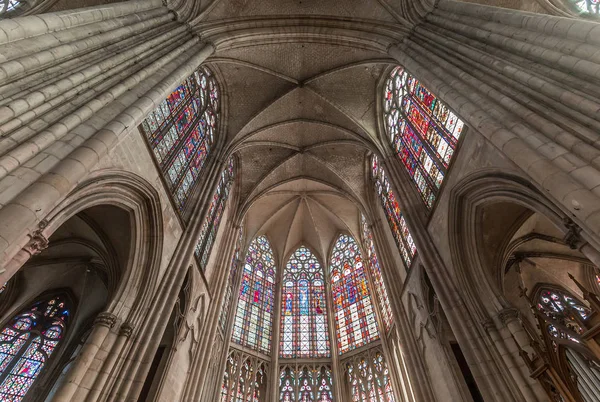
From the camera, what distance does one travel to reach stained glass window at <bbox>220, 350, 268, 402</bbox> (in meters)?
13.8

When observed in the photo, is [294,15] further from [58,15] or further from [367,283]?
[367,283]

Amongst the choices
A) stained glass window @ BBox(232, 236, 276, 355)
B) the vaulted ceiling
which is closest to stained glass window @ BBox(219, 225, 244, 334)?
stained glass window @ BBox(232, 236, 276, 355)

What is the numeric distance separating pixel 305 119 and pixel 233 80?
3.54 meters

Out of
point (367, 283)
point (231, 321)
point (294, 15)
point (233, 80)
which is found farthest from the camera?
point (367, 283)

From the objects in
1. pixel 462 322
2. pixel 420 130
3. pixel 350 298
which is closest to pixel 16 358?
pixel 462 322

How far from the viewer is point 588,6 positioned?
24.5 feet

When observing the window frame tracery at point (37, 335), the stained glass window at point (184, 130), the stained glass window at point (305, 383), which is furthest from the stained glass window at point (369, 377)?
the window frame tracery at point (37, 335)

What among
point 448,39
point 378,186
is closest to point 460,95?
point 448,39

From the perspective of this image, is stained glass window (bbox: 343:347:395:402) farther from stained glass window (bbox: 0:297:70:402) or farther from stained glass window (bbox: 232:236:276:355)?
stained glass window (bbox: 0:297:70:402)

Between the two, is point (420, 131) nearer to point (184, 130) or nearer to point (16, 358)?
point (184, 130)

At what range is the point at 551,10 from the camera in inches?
311

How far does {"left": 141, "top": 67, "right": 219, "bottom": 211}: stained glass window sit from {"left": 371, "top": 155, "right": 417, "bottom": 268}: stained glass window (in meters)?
7.07

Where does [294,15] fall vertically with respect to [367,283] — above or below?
above

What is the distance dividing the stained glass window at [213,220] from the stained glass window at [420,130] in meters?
6.88
